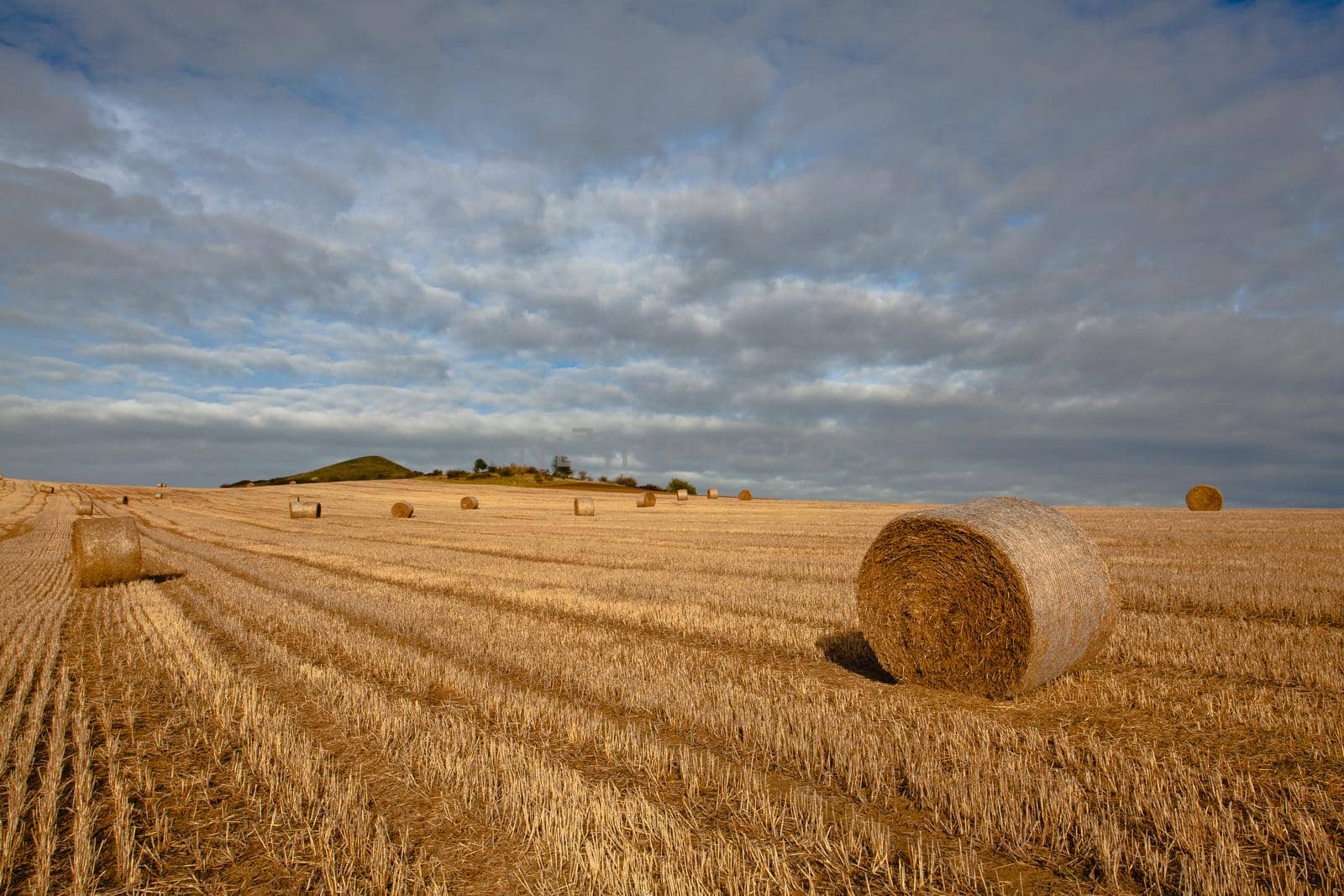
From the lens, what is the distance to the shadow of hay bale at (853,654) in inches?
287

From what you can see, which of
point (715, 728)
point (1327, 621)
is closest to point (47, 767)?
point (715, 728)

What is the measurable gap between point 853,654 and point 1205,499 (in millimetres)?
33318

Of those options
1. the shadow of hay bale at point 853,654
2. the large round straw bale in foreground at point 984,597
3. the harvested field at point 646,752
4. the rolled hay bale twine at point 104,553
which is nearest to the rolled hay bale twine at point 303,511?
the rolled hay bale twine at point 104,553

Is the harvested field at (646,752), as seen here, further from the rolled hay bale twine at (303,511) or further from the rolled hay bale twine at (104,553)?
the rolled hay bale twine at (303,511)

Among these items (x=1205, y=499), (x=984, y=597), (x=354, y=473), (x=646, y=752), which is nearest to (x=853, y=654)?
(x=984, y=597)

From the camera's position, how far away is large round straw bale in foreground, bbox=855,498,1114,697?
639 centimetres

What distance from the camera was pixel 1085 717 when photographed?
562cm

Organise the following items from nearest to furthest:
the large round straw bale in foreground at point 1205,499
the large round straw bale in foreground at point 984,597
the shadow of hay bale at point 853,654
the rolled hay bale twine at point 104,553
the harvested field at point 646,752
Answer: the harvested field at point 646,752, the large round straw bale in foreground at point 984,597, the shadow of hay bale at point 853,654, the rolled hay bale twine at point 104,553, the large round straw bale in foreground at point 1205,499

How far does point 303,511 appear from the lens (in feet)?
118

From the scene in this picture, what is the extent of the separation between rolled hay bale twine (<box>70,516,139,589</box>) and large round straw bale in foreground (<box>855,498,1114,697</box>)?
44.1 feet

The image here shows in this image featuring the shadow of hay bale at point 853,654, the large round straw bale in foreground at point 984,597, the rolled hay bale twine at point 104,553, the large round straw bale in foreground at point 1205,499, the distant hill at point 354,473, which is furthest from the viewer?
the distant hill at point 354,473

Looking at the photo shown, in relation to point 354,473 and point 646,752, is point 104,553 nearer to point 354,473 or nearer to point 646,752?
point 646,752

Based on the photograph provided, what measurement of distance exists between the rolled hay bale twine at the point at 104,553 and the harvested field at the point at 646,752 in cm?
238

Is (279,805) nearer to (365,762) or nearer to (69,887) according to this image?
(365,762)
